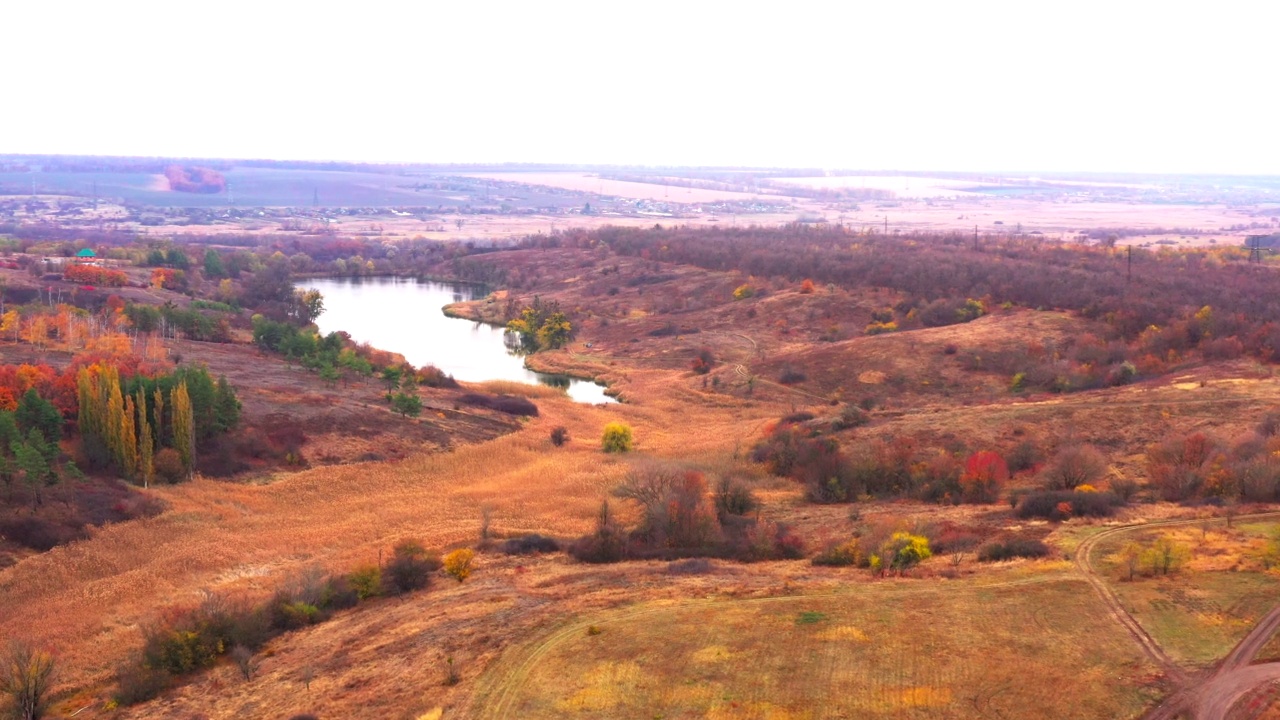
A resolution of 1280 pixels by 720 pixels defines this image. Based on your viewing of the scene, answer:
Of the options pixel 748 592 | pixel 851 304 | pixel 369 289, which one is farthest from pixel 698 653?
pixel 369 289

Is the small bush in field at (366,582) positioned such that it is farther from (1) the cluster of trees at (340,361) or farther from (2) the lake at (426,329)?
(2) the lake at (426,329)

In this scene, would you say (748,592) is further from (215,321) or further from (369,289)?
(369,289)

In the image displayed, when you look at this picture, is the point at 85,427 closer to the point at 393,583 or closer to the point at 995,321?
the point at 393,583

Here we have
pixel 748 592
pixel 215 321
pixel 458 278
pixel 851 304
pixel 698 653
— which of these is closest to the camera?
pixel 698 653

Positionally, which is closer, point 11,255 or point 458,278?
point 11,255

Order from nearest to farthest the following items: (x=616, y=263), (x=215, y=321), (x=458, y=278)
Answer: (x=215, y=321), (x=616, y=263), (x=458, y=278)
